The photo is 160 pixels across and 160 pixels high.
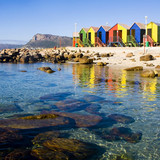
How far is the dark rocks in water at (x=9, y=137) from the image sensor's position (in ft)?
17.4

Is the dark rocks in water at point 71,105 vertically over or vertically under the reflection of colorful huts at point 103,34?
under

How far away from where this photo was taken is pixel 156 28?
3616cm

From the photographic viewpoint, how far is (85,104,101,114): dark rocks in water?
26.5 feet

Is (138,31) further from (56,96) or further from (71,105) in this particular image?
(71,105)

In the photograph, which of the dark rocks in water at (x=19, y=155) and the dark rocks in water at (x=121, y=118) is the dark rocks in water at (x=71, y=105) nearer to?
the dark rocks in water at (x=121, y=118)

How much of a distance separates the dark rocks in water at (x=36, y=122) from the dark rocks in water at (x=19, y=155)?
→ 4.88ft

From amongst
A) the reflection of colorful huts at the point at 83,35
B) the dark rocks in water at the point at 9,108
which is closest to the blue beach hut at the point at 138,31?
the reflection of colorful huts at the point at 83,35

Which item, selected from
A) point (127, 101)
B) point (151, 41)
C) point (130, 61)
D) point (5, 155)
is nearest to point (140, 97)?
point (127, 101)

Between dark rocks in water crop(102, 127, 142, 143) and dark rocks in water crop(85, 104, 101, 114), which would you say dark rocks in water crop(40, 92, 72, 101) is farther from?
dark rocks in water crop(102, 127, 142, 143)

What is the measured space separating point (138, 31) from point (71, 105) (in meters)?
32.2

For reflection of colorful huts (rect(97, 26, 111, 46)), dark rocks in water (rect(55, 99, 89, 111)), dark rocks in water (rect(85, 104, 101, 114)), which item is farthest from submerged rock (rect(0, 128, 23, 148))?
reflection of colorful huts (rect(97, 26, 111, 46))

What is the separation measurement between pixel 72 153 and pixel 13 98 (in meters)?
6.11

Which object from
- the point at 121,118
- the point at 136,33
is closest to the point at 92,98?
the point at 121,118

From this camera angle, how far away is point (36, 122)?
260 inches
